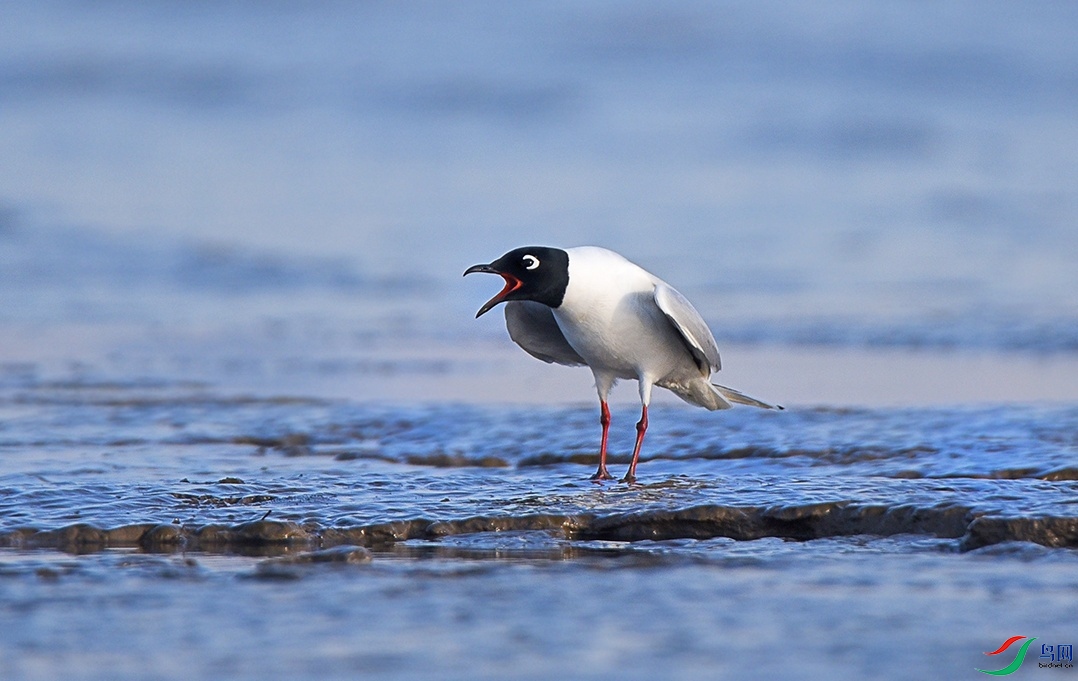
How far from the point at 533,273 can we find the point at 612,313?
0.42 metres

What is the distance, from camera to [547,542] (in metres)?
5.06

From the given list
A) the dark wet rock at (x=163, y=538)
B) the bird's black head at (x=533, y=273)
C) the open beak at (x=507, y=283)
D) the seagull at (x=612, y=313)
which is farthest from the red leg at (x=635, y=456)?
the dark wet rock at (x=163, y=538)

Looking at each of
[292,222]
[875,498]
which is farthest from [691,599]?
[292,222]

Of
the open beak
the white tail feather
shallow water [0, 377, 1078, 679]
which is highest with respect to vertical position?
the open beak

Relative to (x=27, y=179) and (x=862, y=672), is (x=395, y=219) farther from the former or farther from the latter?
(x=862, y=672)

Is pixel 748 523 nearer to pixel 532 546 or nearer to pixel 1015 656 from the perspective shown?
pixel 532 546

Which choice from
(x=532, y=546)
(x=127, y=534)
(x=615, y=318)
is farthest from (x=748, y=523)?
(x=127, y=534)

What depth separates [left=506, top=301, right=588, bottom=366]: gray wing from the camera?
721 cm

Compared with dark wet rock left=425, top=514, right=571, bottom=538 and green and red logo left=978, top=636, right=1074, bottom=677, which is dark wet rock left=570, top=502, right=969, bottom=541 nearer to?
dark wet rock left=425, top=514, right=571, bottom=538

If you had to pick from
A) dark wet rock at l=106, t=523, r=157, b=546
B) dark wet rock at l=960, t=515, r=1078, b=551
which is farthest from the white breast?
dark wet rock at l=106, t=523, r=157, b=546

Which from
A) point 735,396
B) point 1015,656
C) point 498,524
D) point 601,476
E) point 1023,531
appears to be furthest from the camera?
point 735,396

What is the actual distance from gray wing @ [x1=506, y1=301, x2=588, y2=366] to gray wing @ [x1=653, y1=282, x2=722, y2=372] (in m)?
0.67

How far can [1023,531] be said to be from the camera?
4863 millimetres

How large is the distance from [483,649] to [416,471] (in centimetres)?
294
